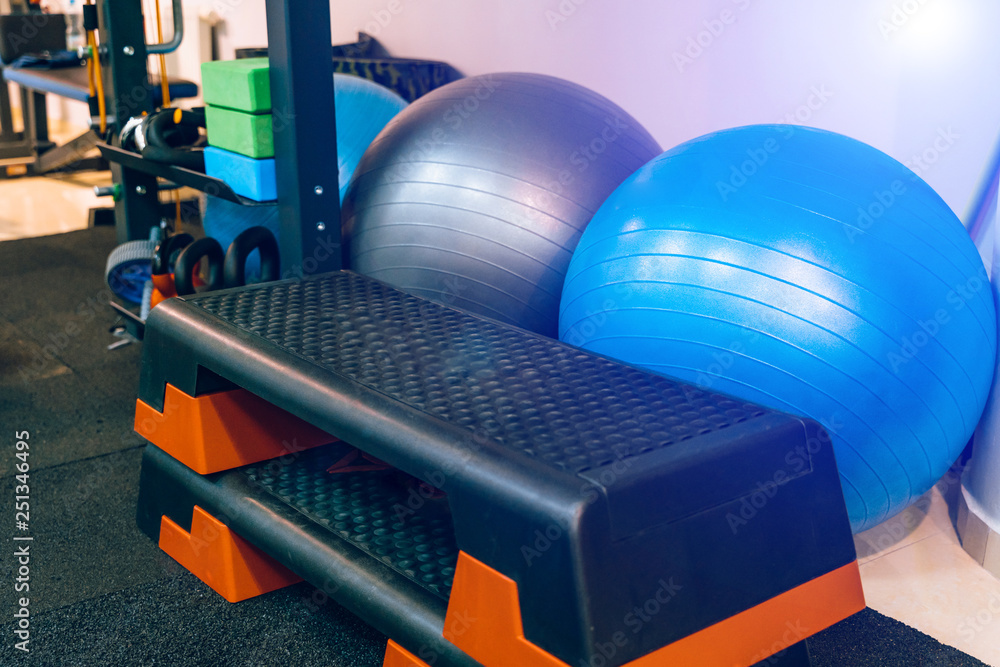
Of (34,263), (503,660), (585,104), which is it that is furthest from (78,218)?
(503,660)

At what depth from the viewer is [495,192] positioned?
1.52m

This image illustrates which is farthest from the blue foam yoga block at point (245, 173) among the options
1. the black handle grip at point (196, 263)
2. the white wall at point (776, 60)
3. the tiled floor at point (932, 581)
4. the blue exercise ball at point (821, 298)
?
the tiled floor at point (932, 581)

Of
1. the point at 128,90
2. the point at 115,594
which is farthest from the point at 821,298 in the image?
the point at 128,90

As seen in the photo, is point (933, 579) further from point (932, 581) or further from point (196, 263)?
point (196, 263)

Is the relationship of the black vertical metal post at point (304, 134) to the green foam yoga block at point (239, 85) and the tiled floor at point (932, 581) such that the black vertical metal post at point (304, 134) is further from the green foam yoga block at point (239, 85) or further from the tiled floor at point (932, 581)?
the tiled floor at point (932, 581)

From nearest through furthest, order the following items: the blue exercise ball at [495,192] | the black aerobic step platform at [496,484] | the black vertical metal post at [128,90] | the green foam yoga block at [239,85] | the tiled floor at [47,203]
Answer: the black aerobic step platform at [496,484] < the blue exercise ball at [495,192] < the green foam yoga block at [239,85] < the black vertical metal post at [128,90] < the tiled floor at [47,203]

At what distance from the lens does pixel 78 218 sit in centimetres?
344

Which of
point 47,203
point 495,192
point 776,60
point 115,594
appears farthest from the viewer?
point 47,203

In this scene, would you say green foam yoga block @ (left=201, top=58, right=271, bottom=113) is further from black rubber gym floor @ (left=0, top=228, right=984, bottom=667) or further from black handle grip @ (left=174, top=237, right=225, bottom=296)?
black rubber gym floor @ (left=0, top=228, right=984, bottom=667)

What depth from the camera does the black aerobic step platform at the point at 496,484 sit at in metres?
0.82

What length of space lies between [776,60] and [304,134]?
1065mm

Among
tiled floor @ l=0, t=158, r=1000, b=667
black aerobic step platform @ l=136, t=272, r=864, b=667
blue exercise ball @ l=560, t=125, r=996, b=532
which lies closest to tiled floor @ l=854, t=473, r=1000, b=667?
tiled floor @ l=0, t=158, r=1000, b=667

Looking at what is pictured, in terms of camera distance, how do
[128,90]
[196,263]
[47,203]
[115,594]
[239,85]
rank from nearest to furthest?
[115,594] → [239,85] → [196,263] → [128,90] → [47,203]

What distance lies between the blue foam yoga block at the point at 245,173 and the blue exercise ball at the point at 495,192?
19cm
